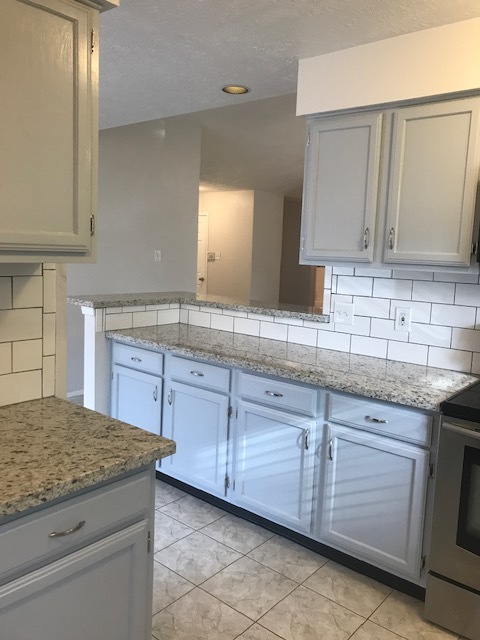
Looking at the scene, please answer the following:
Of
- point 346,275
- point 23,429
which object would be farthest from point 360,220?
point 23,429

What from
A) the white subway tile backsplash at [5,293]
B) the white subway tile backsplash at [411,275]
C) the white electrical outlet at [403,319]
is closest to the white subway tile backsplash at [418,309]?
the white electrical outlet at [403,319]

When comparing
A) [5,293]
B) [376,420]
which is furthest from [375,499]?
[5,293]

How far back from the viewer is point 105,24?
7.13ft

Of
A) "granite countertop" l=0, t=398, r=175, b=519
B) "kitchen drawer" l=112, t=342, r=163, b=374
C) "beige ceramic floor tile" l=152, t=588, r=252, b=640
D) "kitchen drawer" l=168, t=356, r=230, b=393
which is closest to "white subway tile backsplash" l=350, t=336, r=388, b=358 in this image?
"kitchen drawer" l=168, t=356, r=230, b=393

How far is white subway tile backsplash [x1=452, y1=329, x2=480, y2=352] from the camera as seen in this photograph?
2.32 meters

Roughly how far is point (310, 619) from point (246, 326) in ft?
5.28

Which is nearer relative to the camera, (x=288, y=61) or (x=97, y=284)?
(x=288, y=61)

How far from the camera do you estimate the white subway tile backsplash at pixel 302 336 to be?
2.87 meters

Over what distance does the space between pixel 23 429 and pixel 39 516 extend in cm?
37

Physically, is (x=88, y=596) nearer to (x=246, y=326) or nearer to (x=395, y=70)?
(x=246, y=326)

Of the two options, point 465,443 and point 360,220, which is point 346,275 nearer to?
point 360,220

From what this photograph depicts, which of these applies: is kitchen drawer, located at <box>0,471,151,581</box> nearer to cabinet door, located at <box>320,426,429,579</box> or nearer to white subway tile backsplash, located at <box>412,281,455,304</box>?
cabinet door, located at <box>320,426,429,579</box>

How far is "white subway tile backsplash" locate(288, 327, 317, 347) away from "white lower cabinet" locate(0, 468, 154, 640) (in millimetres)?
1617

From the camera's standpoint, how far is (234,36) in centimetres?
224
